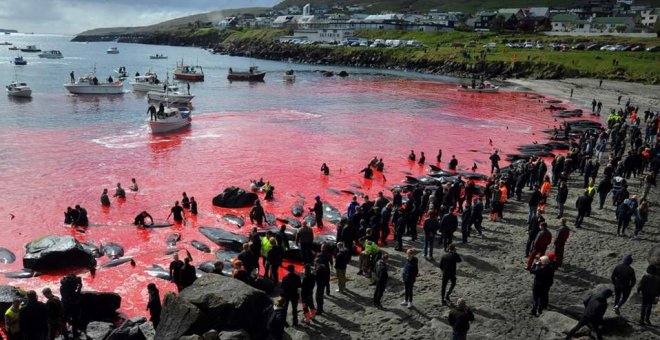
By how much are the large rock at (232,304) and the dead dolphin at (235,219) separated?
11.1 m

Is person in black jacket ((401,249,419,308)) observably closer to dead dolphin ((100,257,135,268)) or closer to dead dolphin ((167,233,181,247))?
dead dolphin ((100,257,135,268))

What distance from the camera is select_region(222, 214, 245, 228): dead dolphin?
977 inches

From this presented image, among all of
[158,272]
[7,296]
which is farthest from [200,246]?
[7,296]

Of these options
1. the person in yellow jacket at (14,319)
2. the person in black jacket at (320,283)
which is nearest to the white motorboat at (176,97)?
the person in yellow jacket at (14,319)

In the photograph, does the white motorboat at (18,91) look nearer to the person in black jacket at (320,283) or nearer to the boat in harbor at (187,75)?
the boat in harbor at (187,75)

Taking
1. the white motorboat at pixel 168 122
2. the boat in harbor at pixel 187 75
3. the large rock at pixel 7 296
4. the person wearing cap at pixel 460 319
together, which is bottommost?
the large rock at pixel 7 296

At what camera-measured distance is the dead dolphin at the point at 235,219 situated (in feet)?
81.4

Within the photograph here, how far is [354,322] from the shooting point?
47.8ft

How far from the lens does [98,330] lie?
1452 centimetres

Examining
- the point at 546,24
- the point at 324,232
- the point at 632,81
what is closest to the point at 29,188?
the point at 324,232

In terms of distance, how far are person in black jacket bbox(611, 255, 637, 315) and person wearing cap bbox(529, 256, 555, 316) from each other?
1.81 metres

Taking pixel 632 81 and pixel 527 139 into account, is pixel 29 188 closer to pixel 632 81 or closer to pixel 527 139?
pixel 527 139

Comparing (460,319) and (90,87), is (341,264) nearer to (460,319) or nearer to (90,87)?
(460,319)

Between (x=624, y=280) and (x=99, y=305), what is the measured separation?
51.2ft
